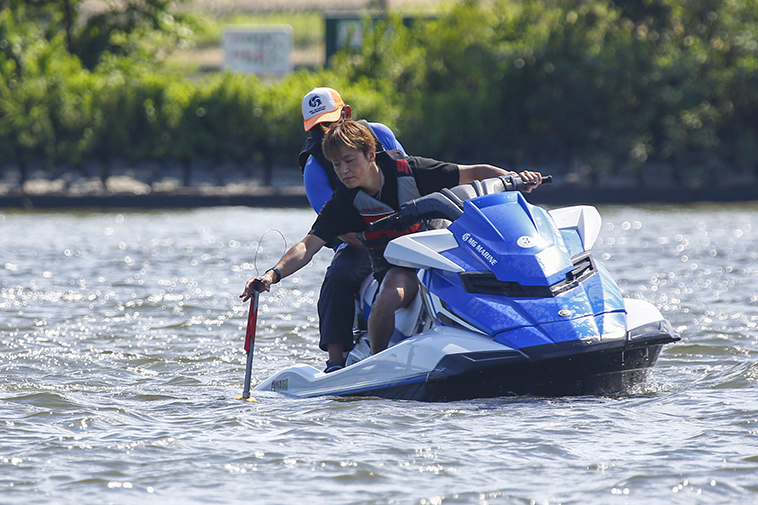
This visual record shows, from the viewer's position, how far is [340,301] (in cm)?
553

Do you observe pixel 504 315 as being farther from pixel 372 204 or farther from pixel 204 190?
pixel 204 190

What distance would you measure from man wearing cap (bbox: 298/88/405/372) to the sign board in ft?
79.9

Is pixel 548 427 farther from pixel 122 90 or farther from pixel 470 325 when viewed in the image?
pixel 122 90

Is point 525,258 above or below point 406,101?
below

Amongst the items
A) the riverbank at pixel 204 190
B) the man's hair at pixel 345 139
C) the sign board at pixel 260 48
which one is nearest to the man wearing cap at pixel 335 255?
the man's hair at pixel 345 139

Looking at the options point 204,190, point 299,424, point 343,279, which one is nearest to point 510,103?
point 204,190

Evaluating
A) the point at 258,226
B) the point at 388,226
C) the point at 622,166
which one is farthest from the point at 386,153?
the point at 622,166

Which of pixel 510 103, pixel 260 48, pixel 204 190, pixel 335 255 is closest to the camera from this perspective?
pixel 335 255

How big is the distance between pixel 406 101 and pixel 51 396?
18.7m

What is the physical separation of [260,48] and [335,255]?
995 inches

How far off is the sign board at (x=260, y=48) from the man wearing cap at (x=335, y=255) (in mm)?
24351

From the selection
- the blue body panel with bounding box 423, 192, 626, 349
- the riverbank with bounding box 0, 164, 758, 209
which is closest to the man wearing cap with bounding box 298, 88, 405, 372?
the blue body panel with bounding box 423, 192, 626, 349

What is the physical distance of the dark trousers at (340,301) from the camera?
554cm

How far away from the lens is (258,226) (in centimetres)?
1677
